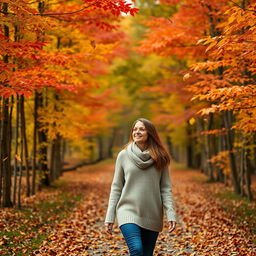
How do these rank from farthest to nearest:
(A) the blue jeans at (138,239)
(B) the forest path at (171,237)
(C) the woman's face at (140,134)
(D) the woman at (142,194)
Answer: (B) the forest path at (171,237) < (C) the woman's face at (140,134) < (D) the woman at (142,194) < (A) the blue jeans at (138,239)

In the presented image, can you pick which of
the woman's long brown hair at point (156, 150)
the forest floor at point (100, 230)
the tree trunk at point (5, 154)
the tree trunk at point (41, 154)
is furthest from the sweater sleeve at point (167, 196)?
the tree trunk at point (41, 154)

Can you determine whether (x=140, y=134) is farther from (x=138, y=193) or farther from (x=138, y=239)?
(x=138, y=239)

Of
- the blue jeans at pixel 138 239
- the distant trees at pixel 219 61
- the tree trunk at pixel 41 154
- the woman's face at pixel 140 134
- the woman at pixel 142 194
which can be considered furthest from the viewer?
the tree trunk at pixel 41 154

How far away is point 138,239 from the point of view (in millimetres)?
3521

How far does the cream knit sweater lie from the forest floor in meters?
2.53

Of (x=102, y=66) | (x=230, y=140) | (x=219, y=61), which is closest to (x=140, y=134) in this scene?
(x=219, y=61)

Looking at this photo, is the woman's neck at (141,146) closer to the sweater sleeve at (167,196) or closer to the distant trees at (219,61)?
the sweater sleeve at (167,196)

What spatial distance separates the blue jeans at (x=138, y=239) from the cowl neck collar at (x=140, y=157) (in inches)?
25.0

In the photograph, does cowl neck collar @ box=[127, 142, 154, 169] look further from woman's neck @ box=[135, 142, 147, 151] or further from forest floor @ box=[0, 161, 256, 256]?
forest floor @ box=[0, 161, 256, 256]

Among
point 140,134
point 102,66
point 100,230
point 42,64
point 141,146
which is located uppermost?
point 102,66

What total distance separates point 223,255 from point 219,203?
5.73 meters

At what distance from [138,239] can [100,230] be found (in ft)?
15.7

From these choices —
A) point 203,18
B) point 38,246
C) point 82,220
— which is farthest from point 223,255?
point 203,18

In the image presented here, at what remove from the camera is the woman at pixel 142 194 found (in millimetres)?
3678
